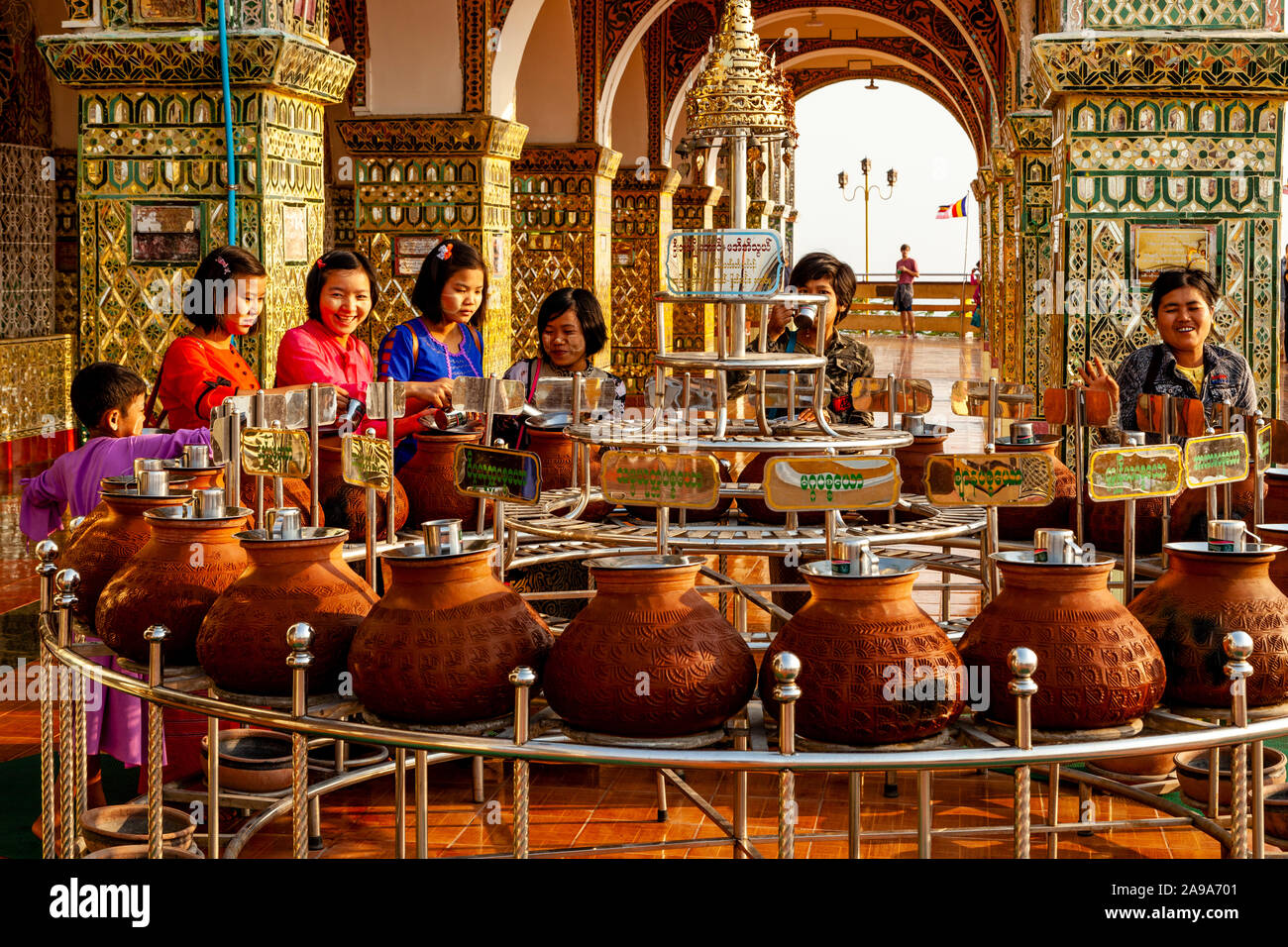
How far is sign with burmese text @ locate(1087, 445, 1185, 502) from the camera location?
238 cm

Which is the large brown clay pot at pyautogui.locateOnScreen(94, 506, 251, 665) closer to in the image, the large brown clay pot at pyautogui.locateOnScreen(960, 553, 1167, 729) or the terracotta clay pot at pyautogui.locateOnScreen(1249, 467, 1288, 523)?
the large brown clay pot at pyautogui.locateOnScreen(960, 553, 1167, 729)

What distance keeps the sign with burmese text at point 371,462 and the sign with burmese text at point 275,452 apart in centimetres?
Result: 8

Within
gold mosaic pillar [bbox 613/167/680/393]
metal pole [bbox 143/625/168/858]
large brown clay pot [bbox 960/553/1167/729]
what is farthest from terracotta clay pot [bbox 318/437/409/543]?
gold mosaic pillar [bbox 613/167/680/393]

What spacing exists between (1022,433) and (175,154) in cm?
376

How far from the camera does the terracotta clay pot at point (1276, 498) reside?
3049 mm

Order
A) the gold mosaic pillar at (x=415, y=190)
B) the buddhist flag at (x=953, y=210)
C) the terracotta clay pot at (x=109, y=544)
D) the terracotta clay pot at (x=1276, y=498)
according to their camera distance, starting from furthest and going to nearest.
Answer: the buddhist flag at (x=953, y=210) < the gold mosaic pillar at (x=415, y=190) < the terracotta clay pot at (x=1276, y=498) < the terracotta clay pot at (x=109, y=544)

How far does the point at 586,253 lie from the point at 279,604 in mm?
11284

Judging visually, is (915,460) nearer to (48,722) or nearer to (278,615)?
(278,615)

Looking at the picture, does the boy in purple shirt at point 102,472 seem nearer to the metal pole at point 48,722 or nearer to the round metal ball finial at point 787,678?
the metal pole at point 48,722

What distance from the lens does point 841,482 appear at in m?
2.36

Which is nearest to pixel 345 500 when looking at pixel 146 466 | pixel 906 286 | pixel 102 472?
pixel 146 466

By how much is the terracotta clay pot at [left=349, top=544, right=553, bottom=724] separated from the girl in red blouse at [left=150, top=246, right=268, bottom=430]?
217 cm

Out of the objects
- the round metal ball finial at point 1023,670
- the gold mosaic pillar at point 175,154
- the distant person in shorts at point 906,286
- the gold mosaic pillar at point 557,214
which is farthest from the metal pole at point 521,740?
the distant person in shorts at point 906,286

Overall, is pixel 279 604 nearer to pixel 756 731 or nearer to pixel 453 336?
pixel 756 731
